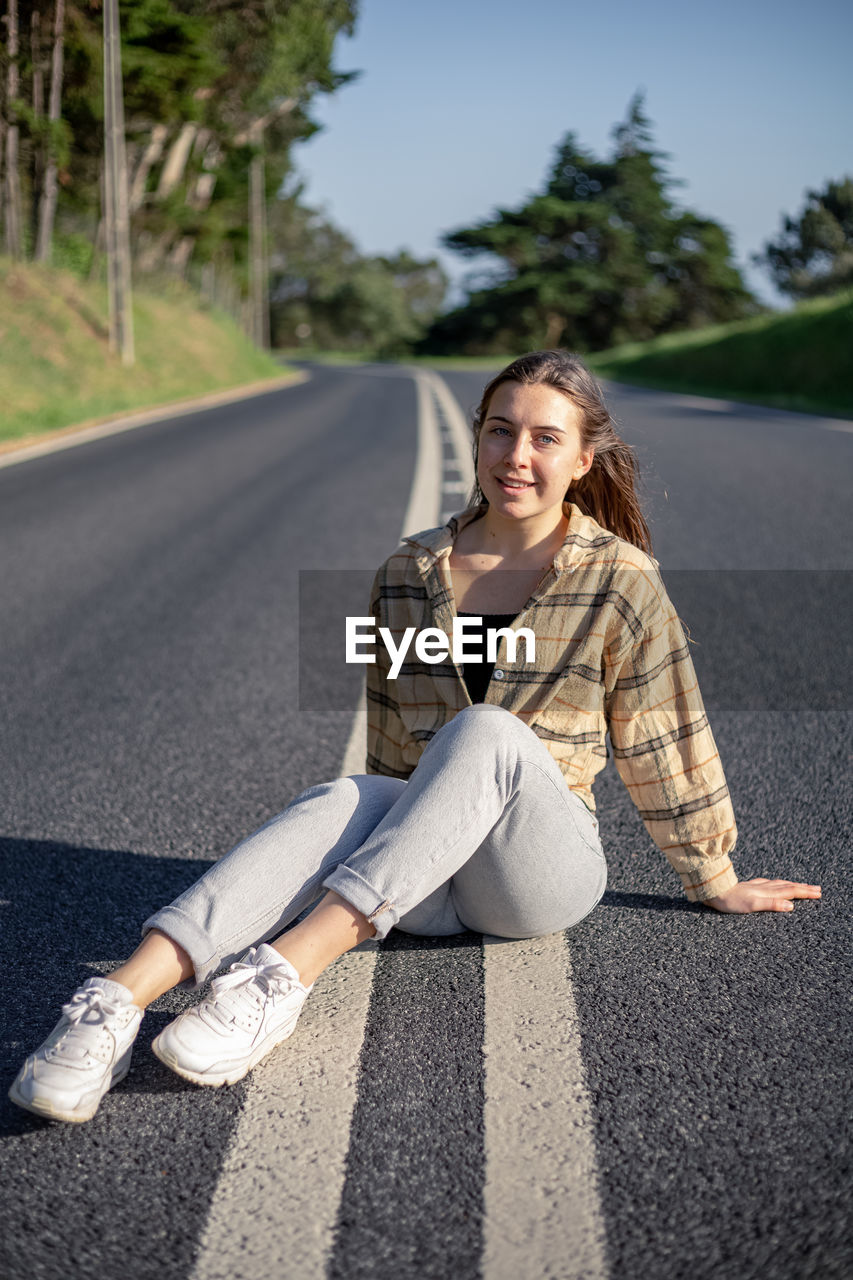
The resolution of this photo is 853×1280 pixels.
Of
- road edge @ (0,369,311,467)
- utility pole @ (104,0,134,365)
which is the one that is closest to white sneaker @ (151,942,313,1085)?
road edge @ (0,369,311,467)

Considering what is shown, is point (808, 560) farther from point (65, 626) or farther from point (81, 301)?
point (81, 301)

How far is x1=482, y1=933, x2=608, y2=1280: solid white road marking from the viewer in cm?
184

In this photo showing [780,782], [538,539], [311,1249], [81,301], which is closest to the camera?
[311,1249]

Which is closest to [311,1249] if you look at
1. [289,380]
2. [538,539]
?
[538,539]

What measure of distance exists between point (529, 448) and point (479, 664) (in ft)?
1.80

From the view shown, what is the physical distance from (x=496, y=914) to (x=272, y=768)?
1.61 m

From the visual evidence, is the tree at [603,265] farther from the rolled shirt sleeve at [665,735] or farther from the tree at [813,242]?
the rolled shirt sleeve at [665,735]

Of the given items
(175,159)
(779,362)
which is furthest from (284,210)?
(779,362)

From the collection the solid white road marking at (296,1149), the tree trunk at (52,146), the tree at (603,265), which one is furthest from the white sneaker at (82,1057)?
the tree at (603,265)

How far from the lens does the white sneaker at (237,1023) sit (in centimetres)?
224

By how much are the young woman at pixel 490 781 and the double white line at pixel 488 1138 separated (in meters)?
0.11

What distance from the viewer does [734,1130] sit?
2.13 meters

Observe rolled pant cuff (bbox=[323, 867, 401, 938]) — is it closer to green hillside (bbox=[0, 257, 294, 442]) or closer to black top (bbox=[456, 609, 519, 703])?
black top (bbox=[456, 609, 519, 703])

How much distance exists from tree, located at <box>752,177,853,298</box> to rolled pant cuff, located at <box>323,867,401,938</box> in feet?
188
